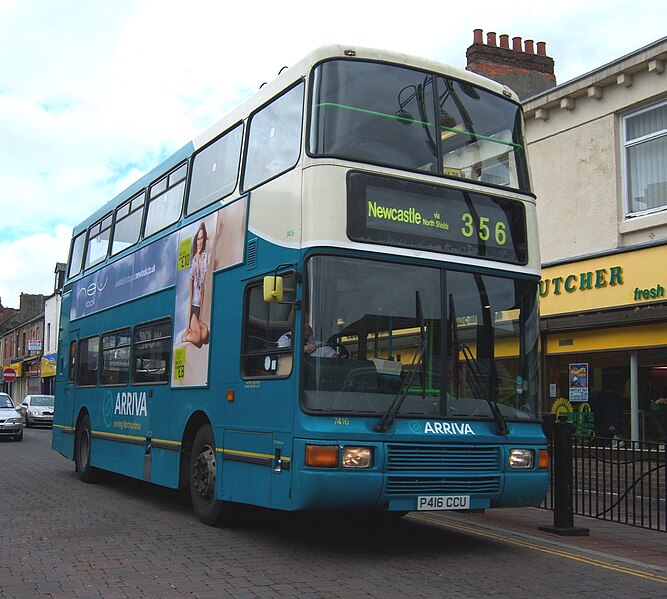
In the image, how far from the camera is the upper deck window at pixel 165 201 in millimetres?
10906

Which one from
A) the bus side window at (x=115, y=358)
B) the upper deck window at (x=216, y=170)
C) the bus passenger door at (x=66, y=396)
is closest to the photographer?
the upper deck window at (x=216, y=170)

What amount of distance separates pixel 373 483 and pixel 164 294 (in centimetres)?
480

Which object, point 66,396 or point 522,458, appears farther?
point 66,396

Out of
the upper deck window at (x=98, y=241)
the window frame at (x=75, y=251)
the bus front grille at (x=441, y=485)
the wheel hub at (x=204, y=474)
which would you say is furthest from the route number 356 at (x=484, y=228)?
the window frame at (x=75, y=251)

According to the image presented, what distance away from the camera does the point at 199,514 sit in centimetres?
917

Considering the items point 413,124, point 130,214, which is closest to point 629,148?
point 413,124

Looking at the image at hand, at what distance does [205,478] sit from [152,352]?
2.57 meters

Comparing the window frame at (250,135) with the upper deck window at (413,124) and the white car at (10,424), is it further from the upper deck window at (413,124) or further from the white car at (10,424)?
the white car at (10,424)

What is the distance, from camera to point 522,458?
7.83 metres

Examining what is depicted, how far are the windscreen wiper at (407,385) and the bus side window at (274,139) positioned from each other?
189 centimetres

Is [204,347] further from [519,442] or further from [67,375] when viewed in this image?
[67,375]

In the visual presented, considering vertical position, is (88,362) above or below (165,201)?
below

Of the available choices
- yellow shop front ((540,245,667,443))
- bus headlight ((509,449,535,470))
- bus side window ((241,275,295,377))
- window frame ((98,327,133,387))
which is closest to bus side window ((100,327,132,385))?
window frame ((98,327,133,387))

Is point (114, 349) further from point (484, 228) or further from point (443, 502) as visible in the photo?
point (443, 502)
